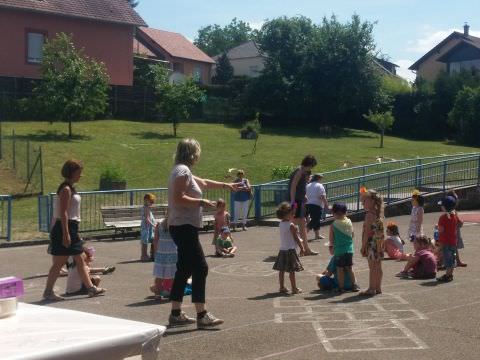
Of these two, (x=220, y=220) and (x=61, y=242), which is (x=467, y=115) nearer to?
(x=220, y=220)

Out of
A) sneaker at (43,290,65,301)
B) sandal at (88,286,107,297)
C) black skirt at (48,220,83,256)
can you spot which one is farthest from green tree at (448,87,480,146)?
sneaker at (43,290,65,301)

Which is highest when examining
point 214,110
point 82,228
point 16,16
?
point 16,16

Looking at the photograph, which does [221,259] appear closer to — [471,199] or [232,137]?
[471,199]

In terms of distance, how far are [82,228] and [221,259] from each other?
5.55 meters

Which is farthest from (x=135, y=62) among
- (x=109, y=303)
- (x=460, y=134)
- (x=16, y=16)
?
(x=109, y=303)

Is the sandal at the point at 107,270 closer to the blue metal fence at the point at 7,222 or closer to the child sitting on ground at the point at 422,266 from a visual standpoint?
the child sitting on ground at the point at 422,266

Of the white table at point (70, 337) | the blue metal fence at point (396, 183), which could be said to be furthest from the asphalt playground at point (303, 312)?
the blue metal fence at point (396, 183)

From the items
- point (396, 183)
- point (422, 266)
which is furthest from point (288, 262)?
point (396, 183)

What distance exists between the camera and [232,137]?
136 feet

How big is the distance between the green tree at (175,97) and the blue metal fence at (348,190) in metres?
19.1

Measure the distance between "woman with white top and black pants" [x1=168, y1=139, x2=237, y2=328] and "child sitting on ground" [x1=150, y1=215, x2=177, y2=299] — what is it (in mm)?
1799

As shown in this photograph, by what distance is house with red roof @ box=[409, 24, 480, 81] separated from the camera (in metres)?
62.1

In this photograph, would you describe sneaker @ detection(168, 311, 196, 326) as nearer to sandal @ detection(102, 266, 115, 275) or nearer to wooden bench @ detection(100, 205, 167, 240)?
sandal @ detection(102, 266, 115, 275)

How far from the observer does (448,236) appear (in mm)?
10711
